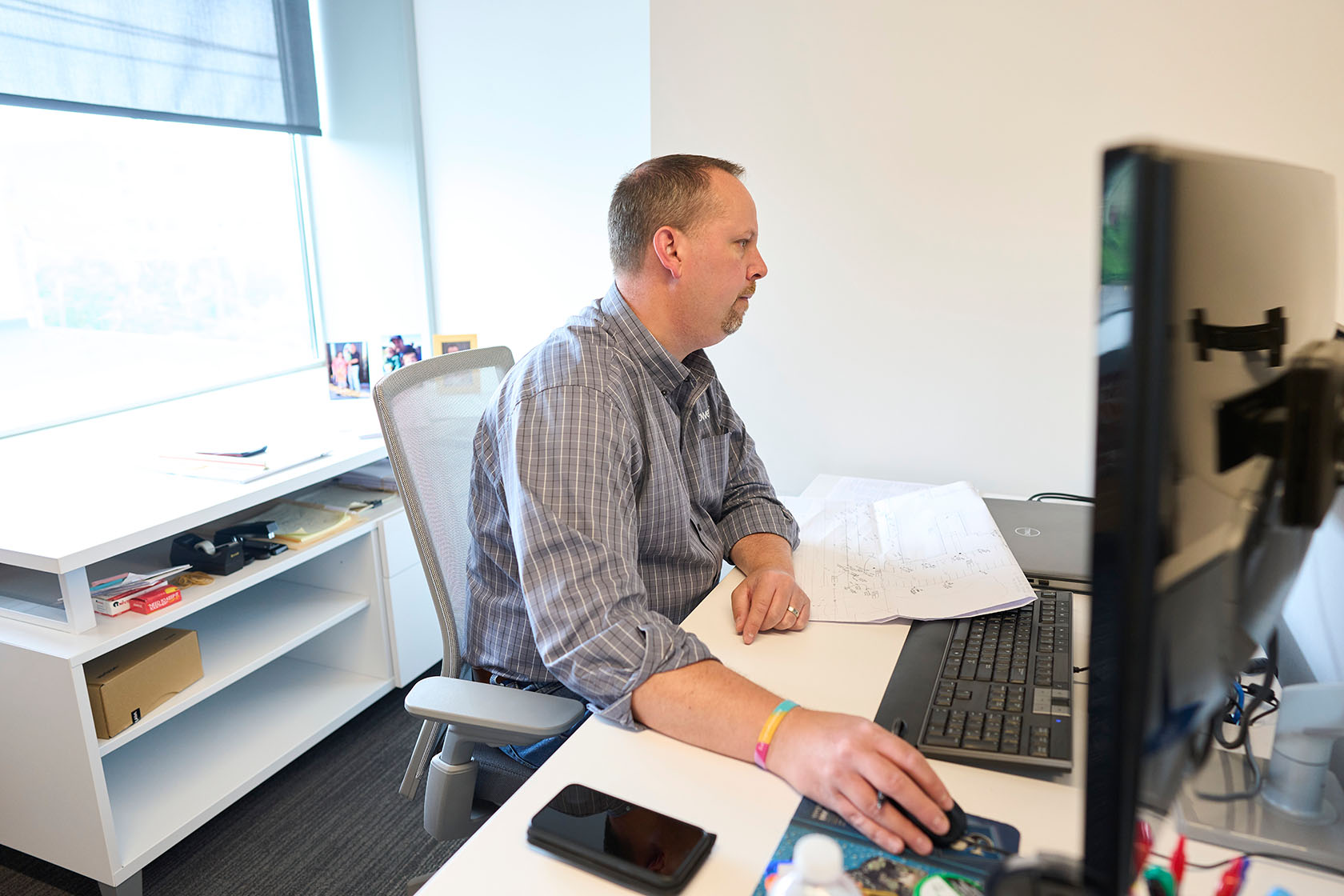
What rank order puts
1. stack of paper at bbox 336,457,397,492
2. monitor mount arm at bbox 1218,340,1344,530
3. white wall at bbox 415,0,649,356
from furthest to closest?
white wall at bbox 415,0,649,356
stack of paper at bbox 336,457,397,492
monitor mount arm at bbox 1218,340,1344,530

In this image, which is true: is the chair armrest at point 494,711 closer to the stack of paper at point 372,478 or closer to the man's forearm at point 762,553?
the man's forearm at point 762,553

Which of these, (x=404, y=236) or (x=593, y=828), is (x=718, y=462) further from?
(x=404, y=236)

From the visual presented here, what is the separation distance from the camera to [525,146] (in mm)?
2668

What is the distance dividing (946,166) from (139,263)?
2.20m

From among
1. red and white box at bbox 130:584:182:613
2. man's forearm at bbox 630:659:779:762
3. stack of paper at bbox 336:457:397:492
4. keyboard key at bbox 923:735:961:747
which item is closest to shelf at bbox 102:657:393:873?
red and white box at bbox 130:584:182:613

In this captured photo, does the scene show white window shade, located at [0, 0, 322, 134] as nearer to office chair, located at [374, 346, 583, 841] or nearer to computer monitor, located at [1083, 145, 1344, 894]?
office chair, located at [374, 346, 583, 841]

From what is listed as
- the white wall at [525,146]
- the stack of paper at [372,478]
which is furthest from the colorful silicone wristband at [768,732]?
the white wall at [525,146]

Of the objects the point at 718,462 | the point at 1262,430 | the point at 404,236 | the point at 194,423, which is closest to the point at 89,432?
the point at 194,423

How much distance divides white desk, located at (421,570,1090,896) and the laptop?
0.83ft

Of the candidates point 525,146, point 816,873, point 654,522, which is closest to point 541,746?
point 654,522

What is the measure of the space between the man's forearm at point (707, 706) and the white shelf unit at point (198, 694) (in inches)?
43.9

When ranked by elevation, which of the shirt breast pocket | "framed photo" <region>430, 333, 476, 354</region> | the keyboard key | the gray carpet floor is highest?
"framed photo" <region>430, 333, 476, 354</region>

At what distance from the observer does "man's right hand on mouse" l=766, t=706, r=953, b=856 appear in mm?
742

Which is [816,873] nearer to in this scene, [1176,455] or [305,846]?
[1176,455]
